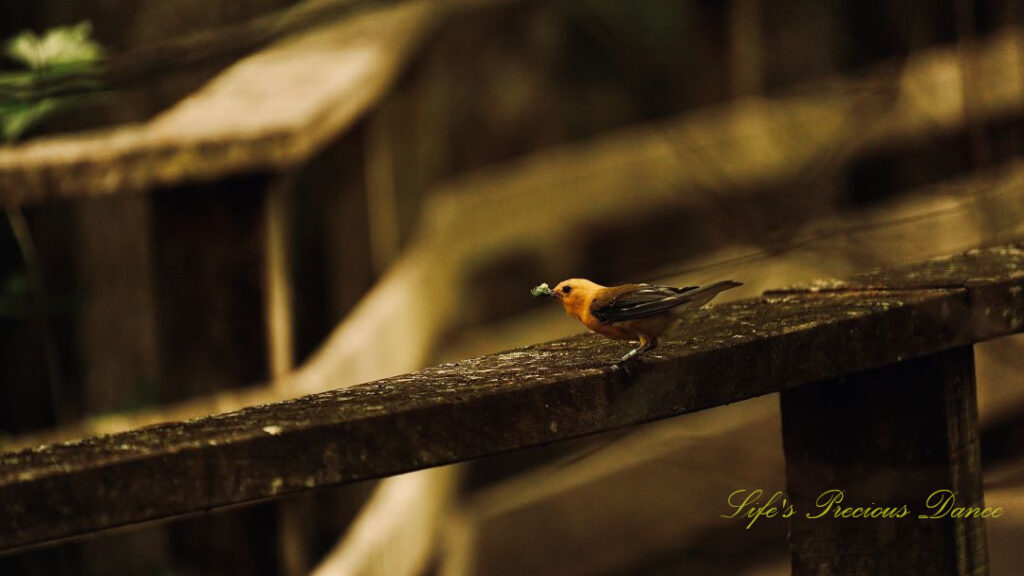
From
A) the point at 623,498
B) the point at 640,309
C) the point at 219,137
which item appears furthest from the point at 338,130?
the point at 623,498

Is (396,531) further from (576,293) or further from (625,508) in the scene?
(576,293)

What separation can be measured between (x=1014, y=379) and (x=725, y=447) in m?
1.36

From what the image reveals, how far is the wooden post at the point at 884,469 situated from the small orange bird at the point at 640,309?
10.9 inches

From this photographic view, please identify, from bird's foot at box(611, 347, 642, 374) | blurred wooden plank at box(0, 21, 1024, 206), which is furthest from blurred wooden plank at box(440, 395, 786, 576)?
bird's foot at box(611, 347, 642, 374)

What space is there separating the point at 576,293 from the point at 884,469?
46cm

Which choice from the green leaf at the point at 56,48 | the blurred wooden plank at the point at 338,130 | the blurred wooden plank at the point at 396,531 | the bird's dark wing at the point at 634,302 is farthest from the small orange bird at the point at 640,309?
the green leaf at the point at 56,48

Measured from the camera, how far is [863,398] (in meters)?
1.59

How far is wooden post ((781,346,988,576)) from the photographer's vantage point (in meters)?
1.57

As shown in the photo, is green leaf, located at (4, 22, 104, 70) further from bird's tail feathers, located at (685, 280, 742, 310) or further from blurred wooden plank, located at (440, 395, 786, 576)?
blurred wooden plank, located at (440, 395, 786, 576)

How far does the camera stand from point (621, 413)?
1.31m

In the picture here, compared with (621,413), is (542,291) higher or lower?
higher

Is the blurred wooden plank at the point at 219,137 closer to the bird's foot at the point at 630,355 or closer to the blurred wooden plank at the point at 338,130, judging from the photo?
the blurred wooden plank at the point at 338,130

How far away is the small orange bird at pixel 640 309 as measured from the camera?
53.6 inches

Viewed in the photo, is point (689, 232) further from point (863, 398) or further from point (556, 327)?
point (863, 398)
